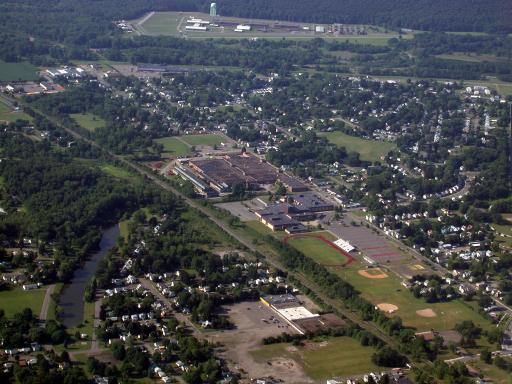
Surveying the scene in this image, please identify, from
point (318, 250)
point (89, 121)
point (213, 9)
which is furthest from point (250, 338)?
point (213, 9)

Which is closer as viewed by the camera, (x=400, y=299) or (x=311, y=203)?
(x=400, y=299)

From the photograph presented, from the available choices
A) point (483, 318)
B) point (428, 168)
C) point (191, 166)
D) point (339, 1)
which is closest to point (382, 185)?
point (428, 168)

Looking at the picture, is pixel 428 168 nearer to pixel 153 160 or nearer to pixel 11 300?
pixel 153 160

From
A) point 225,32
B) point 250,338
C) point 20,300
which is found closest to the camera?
point 250,338

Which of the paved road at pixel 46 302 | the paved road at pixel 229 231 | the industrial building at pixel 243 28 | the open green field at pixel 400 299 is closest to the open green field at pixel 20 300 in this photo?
the paved road at pixel 46 302

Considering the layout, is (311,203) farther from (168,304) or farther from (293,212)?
(168,304)

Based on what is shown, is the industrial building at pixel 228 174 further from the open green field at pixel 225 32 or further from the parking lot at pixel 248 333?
the open green field at pixel 225 32

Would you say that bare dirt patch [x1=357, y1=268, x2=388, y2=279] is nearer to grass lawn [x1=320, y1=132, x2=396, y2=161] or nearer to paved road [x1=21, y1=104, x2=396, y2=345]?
paved road [x1=21, y1=104, x2=396, y2=345]
